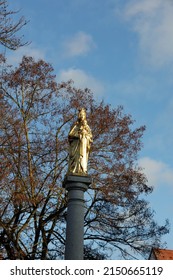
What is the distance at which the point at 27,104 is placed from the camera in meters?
17.5

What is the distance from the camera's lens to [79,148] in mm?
11258

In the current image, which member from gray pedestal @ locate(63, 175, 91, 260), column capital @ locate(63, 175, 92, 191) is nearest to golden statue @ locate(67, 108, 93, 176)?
column capital @ locate(63, 175, 92, 191)

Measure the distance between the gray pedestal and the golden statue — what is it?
27cm

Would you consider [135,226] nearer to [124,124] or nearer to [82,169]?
[124,124]

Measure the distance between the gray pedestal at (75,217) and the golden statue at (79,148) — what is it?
0.27 m

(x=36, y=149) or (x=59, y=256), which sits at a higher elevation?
(x=36, y=149)

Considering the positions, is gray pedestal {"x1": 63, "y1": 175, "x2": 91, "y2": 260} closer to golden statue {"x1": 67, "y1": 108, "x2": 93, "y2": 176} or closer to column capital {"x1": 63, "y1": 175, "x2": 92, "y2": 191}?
column capital {"x1": 63, "y1": 175, "x2": 92, "y2": 191}

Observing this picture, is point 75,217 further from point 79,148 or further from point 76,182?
point 79,148

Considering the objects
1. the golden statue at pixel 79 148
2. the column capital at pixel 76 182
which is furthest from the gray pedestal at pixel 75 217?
the golden statue at pixel 79 148

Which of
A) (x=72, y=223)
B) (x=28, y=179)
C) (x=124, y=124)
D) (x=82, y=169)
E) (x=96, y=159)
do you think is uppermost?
(x=124, y=124)

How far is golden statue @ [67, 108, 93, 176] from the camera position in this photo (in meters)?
10.9

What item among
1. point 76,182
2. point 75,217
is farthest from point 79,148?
point 75,217
